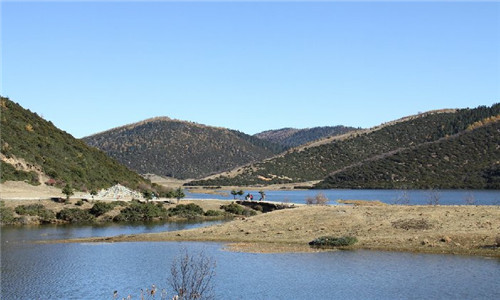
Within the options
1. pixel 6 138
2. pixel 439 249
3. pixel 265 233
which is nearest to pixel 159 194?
pixel 6 138

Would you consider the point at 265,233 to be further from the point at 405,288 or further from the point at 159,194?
the point at 159,194

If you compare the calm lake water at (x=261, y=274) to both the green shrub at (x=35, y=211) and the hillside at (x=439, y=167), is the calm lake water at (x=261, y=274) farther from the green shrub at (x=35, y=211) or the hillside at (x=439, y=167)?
the hillside at (x=439, y=167)

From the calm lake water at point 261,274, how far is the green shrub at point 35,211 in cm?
2748

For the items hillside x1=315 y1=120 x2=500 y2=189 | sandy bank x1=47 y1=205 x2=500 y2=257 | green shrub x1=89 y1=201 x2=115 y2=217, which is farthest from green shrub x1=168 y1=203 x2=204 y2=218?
hillside x1=315 y1=120 x2=500 y2=189

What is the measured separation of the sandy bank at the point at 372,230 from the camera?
4766cm

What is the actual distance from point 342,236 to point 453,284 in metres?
18.3

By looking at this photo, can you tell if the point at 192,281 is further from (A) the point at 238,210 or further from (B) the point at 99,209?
(A) the point at 238,210

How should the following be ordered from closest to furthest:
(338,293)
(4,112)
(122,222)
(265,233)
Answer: (338,293), (265,233), (122,222), (4,112)

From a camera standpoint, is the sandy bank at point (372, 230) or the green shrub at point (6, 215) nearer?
the sandy bank at point (372, 230)

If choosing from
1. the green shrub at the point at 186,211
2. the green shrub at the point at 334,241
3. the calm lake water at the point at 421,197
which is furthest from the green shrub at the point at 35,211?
the green shrub at the point at 334,241

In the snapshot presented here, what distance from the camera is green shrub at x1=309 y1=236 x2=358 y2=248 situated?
49969mm

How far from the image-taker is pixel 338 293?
3275 cm

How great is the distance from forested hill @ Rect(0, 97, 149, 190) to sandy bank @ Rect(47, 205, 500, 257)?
46.2 meters

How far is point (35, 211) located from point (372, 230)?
148 feet
